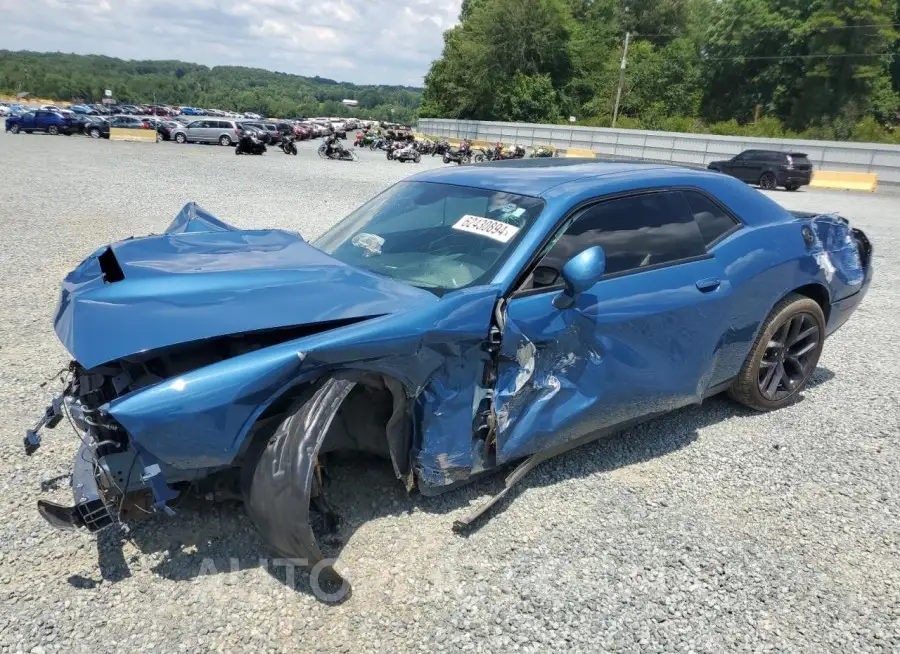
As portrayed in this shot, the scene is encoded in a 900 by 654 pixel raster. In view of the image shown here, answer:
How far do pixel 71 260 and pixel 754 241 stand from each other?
290 inches

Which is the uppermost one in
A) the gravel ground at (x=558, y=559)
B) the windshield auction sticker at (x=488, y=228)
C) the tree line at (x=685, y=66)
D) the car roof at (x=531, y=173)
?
the tree line at (x=685, y=66)

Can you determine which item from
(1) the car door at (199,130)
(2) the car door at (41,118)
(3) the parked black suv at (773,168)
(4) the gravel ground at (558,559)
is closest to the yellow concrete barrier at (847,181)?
(3) the parked black suv at (773,168)

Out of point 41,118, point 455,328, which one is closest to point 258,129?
point 41,118

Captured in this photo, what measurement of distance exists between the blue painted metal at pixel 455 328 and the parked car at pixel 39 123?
37.0 metres

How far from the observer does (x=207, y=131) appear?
33.3 m

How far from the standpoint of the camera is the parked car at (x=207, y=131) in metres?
33.1

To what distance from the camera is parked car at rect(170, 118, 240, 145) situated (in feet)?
109

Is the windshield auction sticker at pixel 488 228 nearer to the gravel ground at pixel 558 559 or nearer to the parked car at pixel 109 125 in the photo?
the gravel ground at pixel 558 559

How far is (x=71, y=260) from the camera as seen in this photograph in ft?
23.7

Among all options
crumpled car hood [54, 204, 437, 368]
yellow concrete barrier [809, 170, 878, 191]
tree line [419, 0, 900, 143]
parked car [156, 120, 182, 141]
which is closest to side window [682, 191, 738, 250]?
crumpled car hood [54, 204, 437, 368]

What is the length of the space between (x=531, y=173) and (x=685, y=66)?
57.5m

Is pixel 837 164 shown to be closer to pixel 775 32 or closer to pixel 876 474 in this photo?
pixel 775 32

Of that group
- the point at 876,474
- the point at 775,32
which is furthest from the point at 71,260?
the point at 775,32

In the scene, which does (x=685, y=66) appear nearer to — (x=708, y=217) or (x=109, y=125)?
(x=109, y=125)
